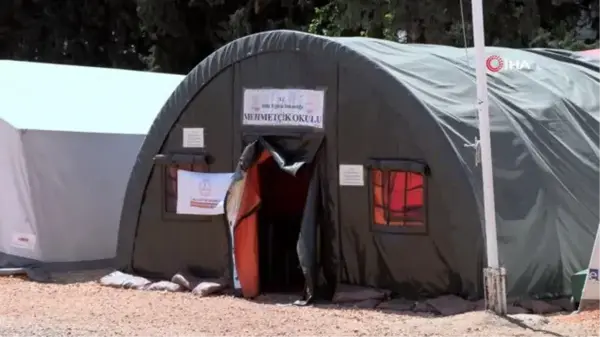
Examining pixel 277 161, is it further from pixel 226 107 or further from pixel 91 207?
pixel 91 207

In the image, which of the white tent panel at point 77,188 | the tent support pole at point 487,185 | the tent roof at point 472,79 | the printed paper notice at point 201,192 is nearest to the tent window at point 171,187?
the printed paper notice at point 201,192

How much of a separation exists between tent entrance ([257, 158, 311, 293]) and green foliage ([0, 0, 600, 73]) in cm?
475

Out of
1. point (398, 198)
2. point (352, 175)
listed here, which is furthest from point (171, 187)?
point (398, 198)

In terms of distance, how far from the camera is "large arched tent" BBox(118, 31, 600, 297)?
1034cm

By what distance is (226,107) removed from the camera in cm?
1188

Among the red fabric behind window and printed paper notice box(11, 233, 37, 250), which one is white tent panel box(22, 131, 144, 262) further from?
the red fabric behind window

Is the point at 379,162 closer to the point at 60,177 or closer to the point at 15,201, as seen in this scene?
the point at 60,177

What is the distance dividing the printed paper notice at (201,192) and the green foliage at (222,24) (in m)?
5.69

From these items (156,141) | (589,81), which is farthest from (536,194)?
(156,141)

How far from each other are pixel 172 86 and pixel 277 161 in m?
6.60

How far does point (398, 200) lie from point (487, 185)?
1629 mm

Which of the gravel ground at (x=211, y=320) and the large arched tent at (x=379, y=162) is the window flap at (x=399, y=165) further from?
the gravel ground at (x=211, y=320)

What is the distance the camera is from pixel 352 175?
10945mm

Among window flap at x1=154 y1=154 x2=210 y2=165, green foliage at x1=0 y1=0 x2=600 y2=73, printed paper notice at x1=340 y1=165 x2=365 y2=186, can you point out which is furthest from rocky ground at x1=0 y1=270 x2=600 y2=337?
green foliage at x1=0 y1=0 x2=600 y2=73
